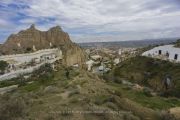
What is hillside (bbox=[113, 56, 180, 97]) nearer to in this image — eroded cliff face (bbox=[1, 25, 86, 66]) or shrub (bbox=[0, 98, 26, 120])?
shrub (bbox=[0, 98, 26, 120])

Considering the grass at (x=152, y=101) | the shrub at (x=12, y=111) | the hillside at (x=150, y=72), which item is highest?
the shrub at (x=12, y=111)

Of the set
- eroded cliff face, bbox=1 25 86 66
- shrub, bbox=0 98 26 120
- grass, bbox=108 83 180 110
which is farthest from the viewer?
eroded cliff face, bbox=1 25 86 66

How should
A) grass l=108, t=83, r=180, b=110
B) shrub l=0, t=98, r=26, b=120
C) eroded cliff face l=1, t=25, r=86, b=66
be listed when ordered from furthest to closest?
eroded cliff face l=1, t=25, r=86, b=66
grass l=108, t=83, r=180, b=110
shrub l=0, t=98, r=26, b=120

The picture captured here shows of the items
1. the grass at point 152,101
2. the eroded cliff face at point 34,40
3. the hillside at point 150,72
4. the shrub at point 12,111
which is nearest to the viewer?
the shrub at point 12,111

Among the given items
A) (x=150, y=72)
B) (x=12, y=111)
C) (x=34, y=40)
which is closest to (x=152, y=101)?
(x=12, y=111)

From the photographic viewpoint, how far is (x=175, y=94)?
2497cm

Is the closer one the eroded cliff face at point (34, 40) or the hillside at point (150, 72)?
the hillside at point (150, 72)

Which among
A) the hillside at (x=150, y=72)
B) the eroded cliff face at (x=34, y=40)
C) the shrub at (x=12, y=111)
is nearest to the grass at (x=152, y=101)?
the shrub at (x=12, y=111)

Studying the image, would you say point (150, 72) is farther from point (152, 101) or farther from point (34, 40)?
point (34, 40)

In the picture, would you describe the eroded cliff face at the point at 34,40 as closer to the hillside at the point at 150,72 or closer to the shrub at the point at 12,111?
the hillside at the point at 150,72

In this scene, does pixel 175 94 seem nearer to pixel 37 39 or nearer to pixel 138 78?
pixel 138 78

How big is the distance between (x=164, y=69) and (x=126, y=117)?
29.6 metres

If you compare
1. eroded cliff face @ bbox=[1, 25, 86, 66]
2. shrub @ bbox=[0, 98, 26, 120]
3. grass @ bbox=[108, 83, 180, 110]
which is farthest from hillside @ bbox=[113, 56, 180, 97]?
eroded cliff face @ bbox=[1, 25, 86, 66]

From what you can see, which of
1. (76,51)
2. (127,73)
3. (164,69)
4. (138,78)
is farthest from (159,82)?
(76,51)
